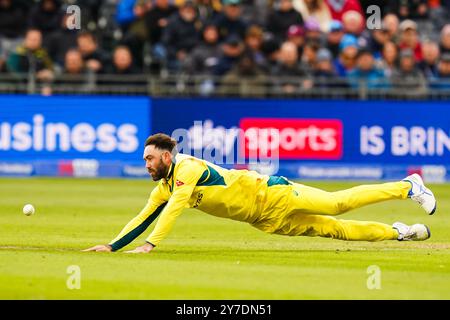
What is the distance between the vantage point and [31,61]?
25641 millimetres

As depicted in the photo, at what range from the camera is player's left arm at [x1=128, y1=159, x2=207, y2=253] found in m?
12.3

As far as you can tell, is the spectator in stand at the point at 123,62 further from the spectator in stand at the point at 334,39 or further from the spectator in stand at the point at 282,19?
the spectator in stand at the point at 334,39

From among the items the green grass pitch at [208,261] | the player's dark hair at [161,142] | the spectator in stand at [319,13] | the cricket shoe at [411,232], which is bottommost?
the green grass pitch at [208,261]

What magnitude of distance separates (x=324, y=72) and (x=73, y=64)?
5.52 meters

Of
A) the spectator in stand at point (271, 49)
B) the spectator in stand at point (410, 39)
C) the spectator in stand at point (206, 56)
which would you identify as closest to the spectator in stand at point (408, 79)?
the spectator in stand at point (410, 39)

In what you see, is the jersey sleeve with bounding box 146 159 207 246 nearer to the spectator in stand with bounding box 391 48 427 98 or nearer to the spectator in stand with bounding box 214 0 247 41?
the spectator in stand with bounding box 391 48 427 98

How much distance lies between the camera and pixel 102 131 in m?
25.5

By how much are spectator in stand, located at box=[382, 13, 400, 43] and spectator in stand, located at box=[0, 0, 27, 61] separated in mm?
8475

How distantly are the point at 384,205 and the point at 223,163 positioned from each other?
16.8 ft

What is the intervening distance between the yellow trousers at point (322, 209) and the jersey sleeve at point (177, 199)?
3.21 feet

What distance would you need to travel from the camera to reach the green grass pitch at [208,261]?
34.1 ft

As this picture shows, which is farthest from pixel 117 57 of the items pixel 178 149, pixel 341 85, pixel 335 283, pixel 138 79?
pixel 335 283

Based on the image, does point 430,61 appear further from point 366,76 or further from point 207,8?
point 207,8
